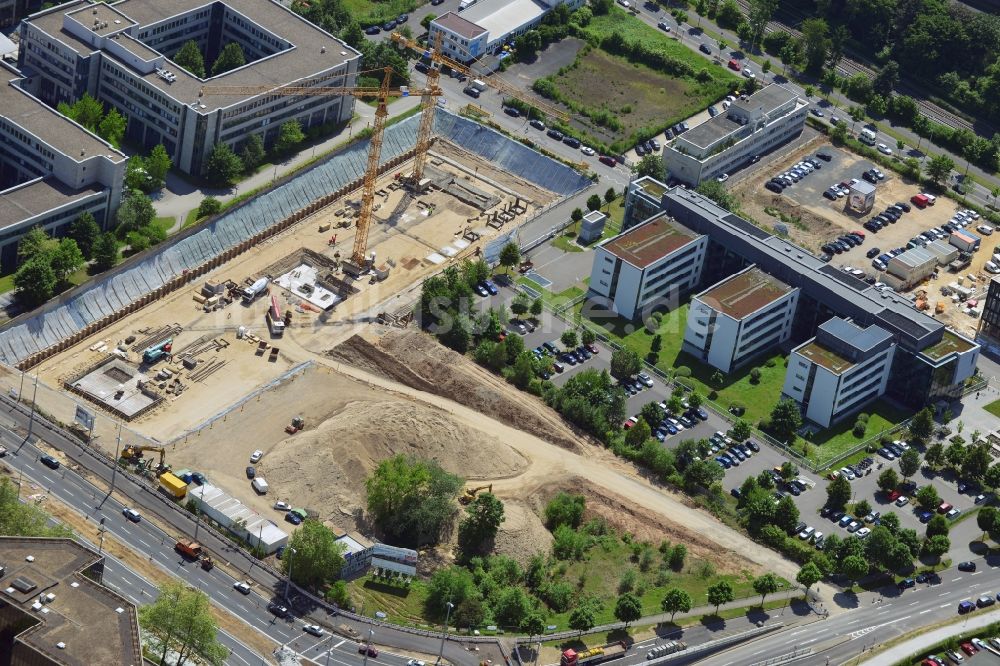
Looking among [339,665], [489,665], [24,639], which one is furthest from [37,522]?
[489,665]

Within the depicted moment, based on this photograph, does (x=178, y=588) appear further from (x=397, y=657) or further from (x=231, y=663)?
(x=397, y=657)

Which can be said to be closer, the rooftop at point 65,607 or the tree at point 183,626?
the rooftop at point 65,607

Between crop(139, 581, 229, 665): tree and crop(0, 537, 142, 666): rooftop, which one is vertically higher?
crop(0, 537, 142, 666): rooftop

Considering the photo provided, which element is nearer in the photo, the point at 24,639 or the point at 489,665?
the point at 24,639

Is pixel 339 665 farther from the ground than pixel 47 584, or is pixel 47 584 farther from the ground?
pixel 47 584

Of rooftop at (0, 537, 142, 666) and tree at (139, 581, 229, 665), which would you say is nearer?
rooftop at (0, 537, 142, 666)
